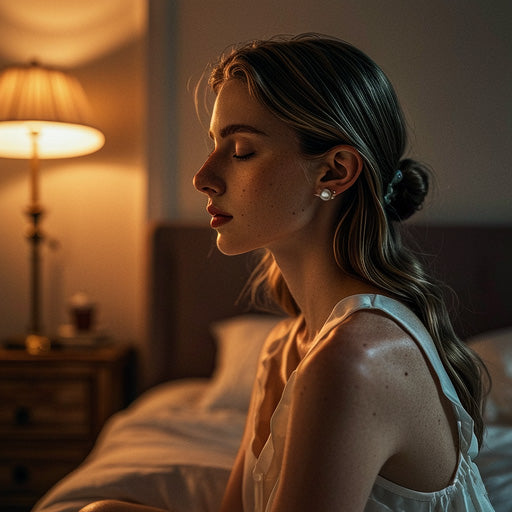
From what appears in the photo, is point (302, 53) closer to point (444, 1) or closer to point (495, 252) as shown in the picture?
point (444, 1)

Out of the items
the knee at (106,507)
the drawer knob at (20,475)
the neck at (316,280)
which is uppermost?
the neck at (316,280)

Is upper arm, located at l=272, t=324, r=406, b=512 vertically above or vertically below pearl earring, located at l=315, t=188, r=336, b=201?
below

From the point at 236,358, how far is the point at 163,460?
812 mm

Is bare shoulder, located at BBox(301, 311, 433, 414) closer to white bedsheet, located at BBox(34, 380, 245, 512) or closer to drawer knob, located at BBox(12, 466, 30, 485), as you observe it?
white bedsheet, located at BBox(34, 380, 245, 512)

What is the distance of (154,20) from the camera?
2.52 metres


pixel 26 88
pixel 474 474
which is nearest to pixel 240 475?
pixel 474 474

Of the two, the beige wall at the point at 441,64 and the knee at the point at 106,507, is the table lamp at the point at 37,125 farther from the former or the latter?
the knee at the point at 106,507

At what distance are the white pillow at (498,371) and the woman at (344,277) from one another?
89 cm

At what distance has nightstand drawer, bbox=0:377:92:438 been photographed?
2340 millimetres

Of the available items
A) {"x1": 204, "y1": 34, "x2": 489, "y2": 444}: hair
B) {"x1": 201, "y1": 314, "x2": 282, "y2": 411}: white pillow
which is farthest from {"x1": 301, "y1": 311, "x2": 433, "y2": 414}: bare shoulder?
{"x1": 201, "y1": 314, "x2": 282, "y2": 411}: white pillow

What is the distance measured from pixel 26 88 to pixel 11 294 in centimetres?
91

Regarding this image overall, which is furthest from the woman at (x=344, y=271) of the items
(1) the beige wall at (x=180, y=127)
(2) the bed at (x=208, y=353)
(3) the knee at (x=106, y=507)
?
(1) the beige wall at (x=180, y=127)

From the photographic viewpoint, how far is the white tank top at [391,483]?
0.77m

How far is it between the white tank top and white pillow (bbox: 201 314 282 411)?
3.80ft
